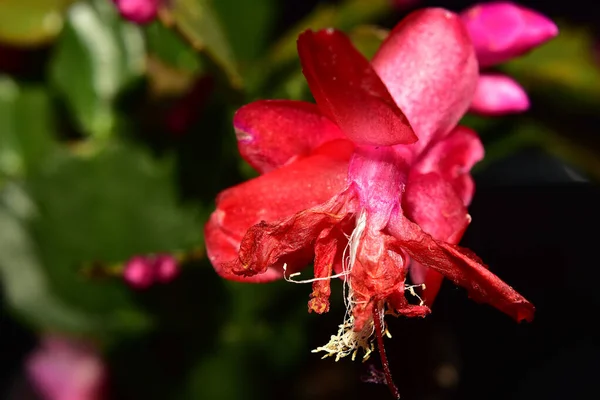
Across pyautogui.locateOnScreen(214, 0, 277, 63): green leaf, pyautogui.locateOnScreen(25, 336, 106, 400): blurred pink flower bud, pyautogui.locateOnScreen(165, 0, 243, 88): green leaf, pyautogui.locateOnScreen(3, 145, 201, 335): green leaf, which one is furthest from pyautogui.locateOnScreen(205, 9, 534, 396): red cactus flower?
pyautogui.locateOnScreen(25, 336, 106, 400): blurred pink flower bud

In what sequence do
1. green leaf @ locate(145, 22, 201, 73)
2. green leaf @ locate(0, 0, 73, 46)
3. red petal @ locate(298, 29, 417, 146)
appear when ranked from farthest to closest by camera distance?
green leaf @ locate(145, 22, 201, 73) → green leaf @ locate(0, 0, 73, 46) → red petal @ locate(298, 29, 417, 146)

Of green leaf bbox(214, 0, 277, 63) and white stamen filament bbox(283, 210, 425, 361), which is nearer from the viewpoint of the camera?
white stamen filament bbox(283, 210, 425, 361)

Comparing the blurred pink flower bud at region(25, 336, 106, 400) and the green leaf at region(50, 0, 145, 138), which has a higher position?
the green leaf at region(50, 0, 145, 138)

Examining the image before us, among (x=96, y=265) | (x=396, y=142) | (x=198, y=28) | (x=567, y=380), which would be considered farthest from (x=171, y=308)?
(x=567, y=380)

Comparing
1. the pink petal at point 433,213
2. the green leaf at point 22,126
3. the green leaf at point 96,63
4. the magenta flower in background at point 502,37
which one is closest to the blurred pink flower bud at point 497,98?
the magenta flower in background at point 502,37

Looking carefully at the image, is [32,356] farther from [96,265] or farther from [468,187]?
[468,187]

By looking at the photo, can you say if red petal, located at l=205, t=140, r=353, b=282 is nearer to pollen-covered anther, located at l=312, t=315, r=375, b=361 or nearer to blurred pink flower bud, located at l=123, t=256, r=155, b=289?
pollen-covered anther, located at l=312, t=315, r=375, b=361

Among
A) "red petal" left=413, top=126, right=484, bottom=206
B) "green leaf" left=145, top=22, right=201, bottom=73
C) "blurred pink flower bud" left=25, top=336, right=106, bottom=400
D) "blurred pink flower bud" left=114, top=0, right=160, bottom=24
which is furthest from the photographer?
"blurred pink flower bud" left=25, top=336, right=106, bottom=400
